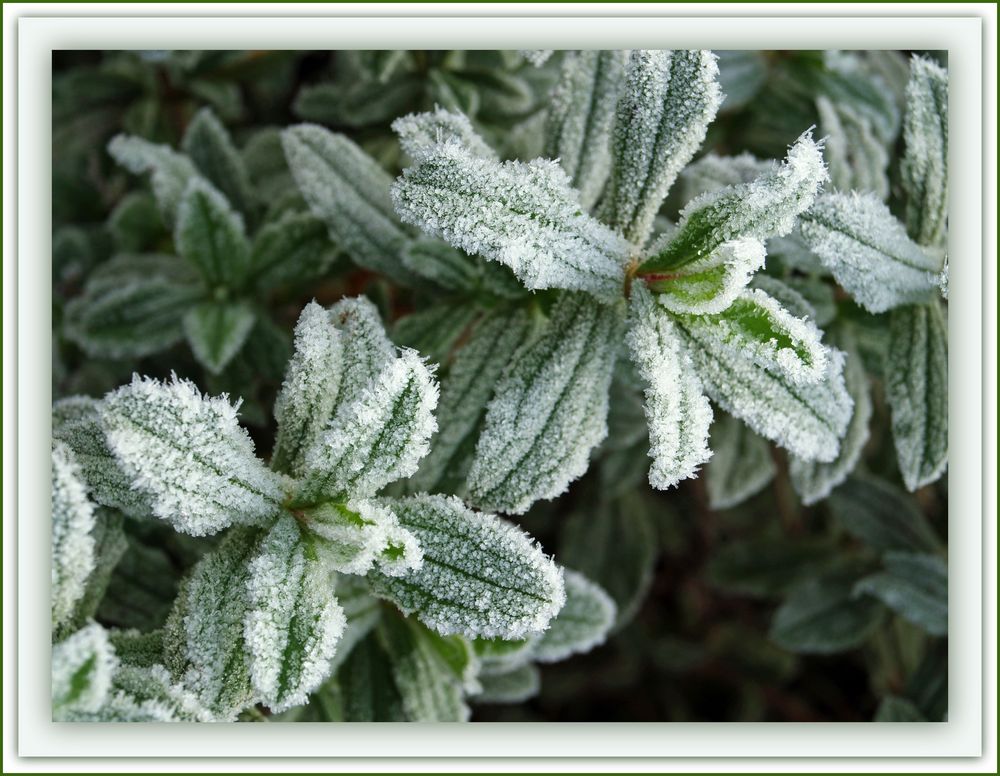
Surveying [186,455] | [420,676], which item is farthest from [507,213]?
[420,676]

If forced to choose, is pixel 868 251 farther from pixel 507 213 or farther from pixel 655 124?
pixel 507 213

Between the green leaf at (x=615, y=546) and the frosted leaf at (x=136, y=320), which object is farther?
the green leaf at (x=615, y=546)

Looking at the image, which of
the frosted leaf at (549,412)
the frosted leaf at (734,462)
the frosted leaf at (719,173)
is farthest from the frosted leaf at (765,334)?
the frosted leaf at (734,462)

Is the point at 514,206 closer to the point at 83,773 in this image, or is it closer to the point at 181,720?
the point at 181,720

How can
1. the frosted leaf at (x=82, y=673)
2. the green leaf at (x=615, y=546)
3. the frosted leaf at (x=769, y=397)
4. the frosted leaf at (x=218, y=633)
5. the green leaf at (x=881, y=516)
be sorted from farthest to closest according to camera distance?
the green leaf at (x=615, y=546), the green leaf at (x=881, y=516), the frosted leaf at (x=769, y=397), the frosted leaf at (x=218, y=633), the frosted leaf at (x=82, y=673)

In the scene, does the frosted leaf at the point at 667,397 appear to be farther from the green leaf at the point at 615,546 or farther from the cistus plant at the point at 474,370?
the green leaf at the point at 615,546
